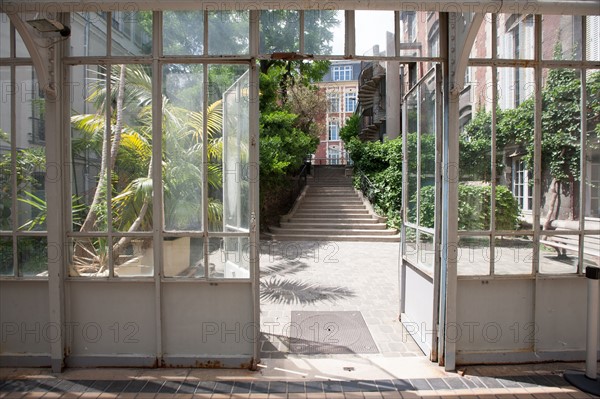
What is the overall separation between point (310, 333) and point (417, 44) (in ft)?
11.5

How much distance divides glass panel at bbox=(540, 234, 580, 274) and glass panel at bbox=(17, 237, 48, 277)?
4.94 meters

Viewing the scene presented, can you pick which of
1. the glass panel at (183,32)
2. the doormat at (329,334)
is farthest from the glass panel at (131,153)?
the doormat at (329,334)

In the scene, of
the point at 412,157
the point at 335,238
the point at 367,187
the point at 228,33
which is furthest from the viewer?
the point at 367,187

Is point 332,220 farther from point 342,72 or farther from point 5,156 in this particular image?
point 342,72

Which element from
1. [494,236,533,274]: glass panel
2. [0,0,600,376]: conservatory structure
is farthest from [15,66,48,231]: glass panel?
[494,236,533,274]: glass panel

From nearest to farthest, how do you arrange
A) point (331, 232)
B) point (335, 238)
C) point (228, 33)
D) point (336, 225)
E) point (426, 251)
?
point (228, 33) < point (426, 251) < point (335, 238) < point (331, 232) < point (336, 225)

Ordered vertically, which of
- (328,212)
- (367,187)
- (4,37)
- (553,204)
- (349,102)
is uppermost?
(349,102)

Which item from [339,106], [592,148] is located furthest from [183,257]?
[339,106]

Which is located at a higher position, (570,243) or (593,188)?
A: (593,188)

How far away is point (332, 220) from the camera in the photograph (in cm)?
1381

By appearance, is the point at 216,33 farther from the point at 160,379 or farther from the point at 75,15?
the point at 160,379

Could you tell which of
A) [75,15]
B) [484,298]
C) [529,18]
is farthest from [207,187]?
[529,18]

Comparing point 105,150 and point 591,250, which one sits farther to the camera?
point 591,250

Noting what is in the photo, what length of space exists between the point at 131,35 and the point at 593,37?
456 cm
